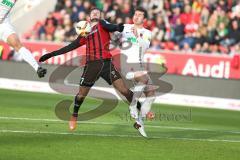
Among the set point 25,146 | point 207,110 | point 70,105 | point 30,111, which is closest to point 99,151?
point 25,146

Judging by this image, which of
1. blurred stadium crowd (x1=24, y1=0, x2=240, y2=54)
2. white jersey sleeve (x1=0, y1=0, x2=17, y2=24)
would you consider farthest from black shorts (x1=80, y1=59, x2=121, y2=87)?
blurred stadium crowd (x1=24, y1=0, x2=240, y2=54)

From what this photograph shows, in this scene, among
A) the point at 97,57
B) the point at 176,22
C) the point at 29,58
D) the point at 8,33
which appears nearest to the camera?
the point at 29,58

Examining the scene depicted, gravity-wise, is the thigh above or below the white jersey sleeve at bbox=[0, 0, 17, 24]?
below

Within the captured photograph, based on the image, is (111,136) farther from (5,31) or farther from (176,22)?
(176,22)

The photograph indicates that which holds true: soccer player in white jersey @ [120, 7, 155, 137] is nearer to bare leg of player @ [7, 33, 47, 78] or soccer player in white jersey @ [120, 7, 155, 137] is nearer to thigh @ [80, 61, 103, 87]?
thigh @ [80, 61, 103, 87]

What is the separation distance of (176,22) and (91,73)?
13564 mm

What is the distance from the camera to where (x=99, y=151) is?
12203mm

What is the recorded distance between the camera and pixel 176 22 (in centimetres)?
2762

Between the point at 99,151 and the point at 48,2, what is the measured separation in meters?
19.4

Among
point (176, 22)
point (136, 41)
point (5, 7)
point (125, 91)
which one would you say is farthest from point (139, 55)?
point (176, 22)

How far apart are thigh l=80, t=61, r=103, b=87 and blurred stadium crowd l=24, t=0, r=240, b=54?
12.4 metres

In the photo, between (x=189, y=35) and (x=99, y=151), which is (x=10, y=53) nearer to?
(x=189, y=35)

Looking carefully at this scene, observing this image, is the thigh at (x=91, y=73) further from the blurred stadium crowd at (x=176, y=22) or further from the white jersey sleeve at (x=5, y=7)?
the blurred stadium crowd at (x=176, y=22)

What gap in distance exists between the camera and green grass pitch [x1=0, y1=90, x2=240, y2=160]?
39.2ft
